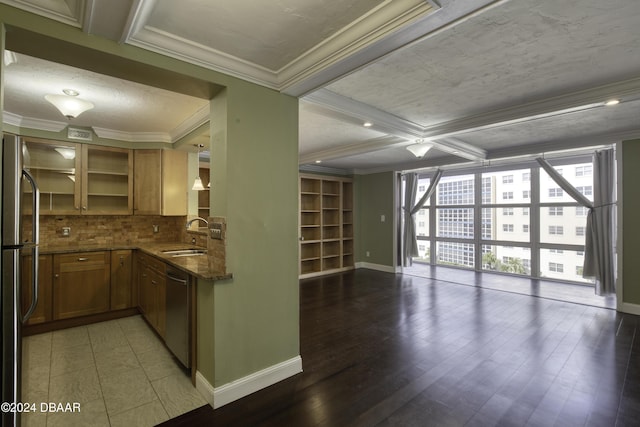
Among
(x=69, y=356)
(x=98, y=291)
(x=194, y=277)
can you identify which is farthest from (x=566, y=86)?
(x=98, y=291)

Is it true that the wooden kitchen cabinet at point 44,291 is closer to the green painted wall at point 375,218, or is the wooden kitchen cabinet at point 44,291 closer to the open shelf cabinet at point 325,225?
the open shelf cabinet at point 325,225

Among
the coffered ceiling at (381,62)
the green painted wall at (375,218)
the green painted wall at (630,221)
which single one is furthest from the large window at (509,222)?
the coffered ceiling at (381,62)

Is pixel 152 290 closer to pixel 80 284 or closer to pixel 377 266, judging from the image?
pixel 80 284

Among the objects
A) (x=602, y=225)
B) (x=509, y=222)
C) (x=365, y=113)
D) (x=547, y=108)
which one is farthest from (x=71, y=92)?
(x=509, y=222)

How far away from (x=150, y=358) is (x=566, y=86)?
4.67 meters

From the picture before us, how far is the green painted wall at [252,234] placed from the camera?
88.4 inches

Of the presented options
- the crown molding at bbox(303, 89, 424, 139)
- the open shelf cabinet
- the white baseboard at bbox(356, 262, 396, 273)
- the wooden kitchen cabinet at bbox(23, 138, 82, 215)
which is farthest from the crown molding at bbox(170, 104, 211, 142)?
the white baseboard at bbox(356, 262, 396, 273)

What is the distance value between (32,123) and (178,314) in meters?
3.12

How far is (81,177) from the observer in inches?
157

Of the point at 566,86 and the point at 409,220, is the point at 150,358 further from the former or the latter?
the point at 409,220

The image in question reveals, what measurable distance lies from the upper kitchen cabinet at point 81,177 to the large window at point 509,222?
6.33m

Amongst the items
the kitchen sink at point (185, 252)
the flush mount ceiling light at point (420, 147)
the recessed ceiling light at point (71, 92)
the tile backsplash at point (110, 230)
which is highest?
the recessed ceiling light at point (71, 92)

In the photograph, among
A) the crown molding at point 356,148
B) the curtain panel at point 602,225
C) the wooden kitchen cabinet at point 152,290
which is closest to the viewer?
the wooden kitchen cabinet at point 152,290

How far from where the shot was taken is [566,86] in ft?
9.29
